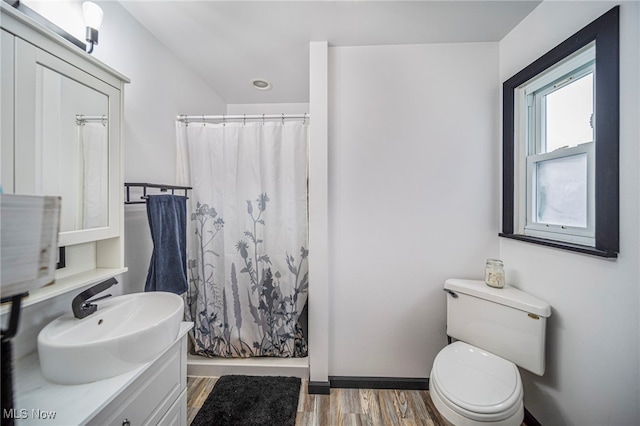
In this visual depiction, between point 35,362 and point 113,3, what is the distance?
173 cm

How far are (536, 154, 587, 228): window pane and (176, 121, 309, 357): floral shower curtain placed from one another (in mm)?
1473

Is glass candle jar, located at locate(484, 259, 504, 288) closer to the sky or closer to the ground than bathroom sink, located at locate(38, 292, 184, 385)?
closer to the sky

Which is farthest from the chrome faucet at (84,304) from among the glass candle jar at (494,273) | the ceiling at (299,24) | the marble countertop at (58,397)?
the glass candle jar at (494,273)

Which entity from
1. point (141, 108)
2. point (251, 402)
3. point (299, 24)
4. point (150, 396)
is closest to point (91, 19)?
Answer: point (141, 108)

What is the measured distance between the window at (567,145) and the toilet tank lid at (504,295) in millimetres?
315

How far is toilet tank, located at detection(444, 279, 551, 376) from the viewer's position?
1190mm

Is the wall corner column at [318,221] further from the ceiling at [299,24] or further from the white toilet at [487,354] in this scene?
the white toilet at [487,354]

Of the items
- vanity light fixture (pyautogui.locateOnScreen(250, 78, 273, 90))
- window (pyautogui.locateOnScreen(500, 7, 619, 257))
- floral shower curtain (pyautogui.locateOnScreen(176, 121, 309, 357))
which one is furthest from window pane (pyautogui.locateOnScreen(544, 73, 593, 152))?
vanity light fixture (pyautogui.locateOnScreen(250, 78, 273, 90))

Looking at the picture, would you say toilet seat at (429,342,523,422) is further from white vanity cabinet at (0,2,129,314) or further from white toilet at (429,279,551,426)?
white vanity cabinet at (0,2,129,314)

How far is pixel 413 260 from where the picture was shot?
1627 mm

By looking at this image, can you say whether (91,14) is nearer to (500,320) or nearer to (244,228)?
(244,228)

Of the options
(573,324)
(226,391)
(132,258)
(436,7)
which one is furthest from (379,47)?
(226,391)

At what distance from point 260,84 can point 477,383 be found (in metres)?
2.64

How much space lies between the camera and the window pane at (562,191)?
45.4 inches
